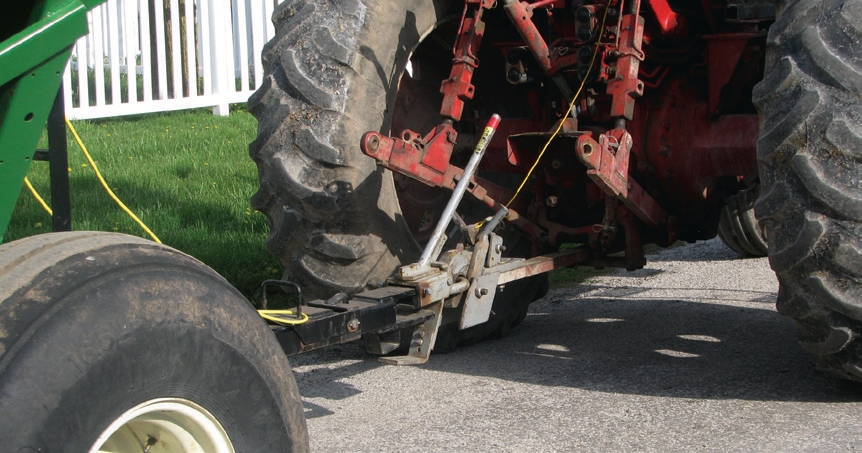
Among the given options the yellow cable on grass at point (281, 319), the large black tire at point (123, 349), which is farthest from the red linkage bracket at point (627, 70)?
the large black tire at point (123, 349)

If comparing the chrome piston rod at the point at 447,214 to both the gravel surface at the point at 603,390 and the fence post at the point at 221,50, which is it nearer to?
the gravel surface at the point at 603,390

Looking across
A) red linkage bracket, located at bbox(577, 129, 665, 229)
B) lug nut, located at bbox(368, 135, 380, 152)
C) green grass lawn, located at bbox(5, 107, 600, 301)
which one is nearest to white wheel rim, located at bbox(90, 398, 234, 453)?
lug nut, located at bbox(368, 135, 380, 152)

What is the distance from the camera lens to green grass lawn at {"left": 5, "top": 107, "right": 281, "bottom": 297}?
6273 millimetres

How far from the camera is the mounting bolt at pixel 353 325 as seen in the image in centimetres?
299

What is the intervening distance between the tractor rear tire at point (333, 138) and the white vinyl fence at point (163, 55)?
7.12m

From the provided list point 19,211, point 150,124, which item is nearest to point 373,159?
point 19,211

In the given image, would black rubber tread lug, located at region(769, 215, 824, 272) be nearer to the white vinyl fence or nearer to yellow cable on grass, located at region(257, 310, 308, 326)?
yellow cable on grass, located at region(257, 310, 308, 326)

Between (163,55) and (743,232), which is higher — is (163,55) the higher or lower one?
the higher one

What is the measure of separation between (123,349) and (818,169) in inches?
95.7

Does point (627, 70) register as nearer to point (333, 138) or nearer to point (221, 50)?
point (333, 138)

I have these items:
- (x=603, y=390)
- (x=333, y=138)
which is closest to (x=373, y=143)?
(x=333, y=138)

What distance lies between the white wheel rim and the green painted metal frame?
557 mm

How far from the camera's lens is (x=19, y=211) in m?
6.91

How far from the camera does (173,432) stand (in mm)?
2250
